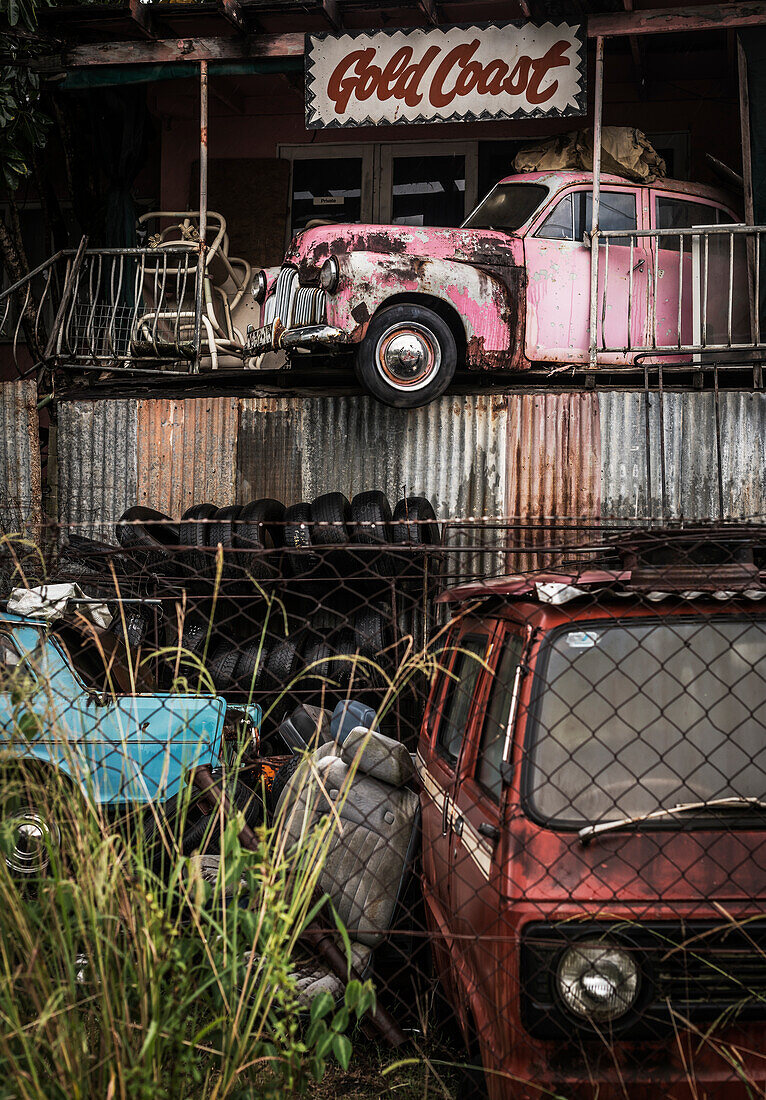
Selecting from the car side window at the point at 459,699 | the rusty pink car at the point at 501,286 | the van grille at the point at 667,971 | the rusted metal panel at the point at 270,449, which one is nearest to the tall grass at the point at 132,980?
the van grille at the point at 667,971

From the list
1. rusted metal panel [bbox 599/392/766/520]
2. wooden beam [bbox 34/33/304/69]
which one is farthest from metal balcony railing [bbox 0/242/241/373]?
rusted metal panel [bbox 599/392/766/520]

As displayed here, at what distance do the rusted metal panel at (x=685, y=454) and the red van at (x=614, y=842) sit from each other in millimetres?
5055

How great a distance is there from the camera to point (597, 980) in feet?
7.23

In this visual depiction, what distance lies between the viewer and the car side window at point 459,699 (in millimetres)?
3242

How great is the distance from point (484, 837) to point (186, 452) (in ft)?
20.4

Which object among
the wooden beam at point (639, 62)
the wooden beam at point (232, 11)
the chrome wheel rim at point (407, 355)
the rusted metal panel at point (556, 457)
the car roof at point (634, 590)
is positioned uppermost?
the wooden beam at point (639, 62)

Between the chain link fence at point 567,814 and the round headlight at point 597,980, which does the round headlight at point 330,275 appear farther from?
the round headlight at point 597,980

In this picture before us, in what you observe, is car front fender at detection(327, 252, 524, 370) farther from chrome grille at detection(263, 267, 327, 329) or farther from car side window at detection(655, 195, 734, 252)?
car side window at detection(655, 195, 734, 252)

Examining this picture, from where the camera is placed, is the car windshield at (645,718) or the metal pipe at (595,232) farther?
the metal pipe at (595,232)

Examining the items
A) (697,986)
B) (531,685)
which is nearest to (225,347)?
(531,685)

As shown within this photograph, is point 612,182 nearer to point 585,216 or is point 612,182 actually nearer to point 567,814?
point 585,216

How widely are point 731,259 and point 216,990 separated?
7157mm

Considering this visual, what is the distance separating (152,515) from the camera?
24.2 feet

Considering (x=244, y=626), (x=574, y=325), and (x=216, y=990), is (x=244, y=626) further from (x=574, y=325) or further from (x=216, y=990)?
(x=216, y=990)
